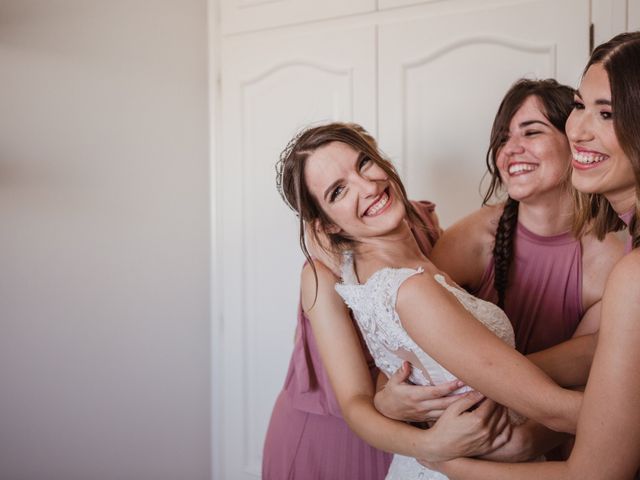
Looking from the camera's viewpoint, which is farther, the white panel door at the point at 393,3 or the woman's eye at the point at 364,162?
the white panel door at the point at 393,3

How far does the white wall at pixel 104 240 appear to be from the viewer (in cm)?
169

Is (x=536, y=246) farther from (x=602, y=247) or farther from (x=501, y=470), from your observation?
(x=501, y=470)

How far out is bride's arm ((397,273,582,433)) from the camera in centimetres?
93

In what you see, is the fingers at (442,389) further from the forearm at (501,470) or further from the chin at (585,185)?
the chin at (585,185)

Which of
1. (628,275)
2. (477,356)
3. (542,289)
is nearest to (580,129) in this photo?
(628,275)

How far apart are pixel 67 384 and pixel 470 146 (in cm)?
139

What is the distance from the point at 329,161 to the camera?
1.25 meters

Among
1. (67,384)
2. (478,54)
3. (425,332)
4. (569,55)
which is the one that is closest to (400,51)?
(478,54)

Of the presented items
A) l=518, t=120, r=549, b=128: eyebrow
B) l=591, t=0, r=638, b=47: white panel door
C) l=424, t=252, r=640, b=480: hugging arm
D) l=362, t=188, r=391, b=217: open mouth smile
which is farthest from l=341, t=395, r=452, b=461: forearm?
l=591, t=0, r=638, b=47: white panel door

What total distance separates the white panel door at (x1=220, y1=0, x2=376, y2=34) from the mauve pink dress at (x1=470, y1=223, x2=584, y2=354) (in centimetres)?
106

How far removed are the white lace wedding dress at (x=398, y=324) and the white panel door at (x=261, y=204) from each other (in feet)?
3.57

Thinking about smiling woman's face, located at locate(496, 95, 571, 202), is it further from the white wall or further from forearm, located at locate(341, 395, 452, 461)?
the white wall

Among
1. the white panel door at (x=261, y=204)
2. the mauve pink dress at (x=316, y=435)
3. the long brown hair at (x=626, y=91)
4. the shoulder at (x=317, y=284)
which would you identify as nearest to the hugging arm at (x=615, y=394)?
the long brown hair at (x=626, y=91)

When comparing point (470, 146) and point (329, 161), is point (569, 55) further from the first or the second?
point (329, 161)
